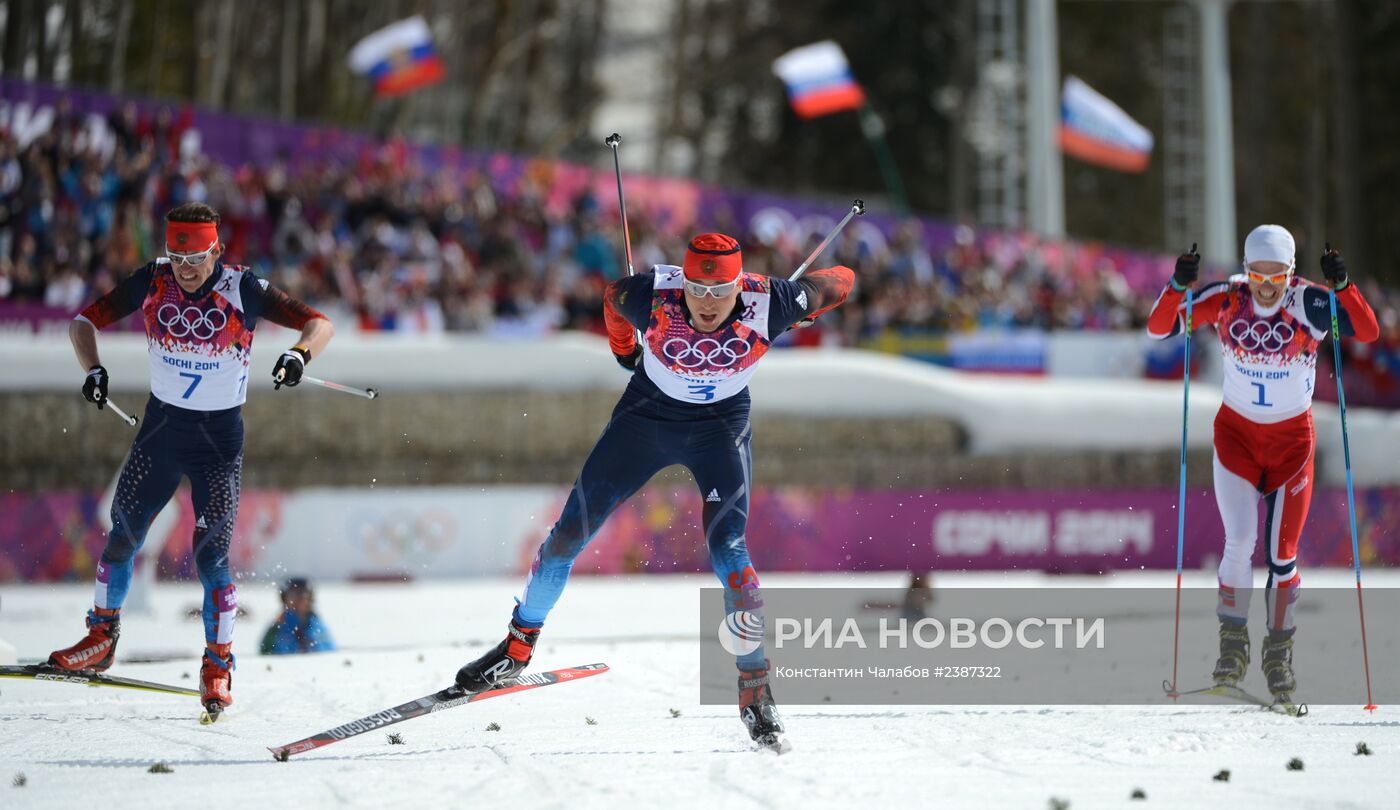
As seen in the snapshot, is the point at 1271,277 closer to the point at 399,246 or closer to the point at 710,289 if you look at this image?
the point at 710,289

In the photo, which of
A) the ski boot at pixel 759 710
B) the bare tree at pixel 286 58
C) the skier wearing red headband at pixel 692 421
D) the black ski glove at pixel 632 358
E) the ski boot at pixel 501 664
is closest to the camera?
the ski boot at pixel 759 710

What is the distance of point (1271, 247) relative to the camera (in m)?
7.55

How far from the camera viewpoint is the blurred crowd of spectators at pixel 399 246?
54.2 ft

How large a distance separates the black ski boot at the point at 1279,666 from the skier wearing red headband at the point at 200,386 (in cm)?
500

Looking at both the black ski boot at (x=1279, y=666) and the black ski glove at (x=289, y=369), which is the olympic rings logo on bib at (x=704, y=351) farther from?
the black ski boot at (x=1279, y=666)

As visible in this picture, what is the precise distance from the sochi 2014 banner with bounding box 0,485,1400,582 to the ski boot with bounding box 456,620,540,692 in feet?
27.7

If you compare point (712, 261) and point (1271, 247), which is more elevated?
point (1271, 247)

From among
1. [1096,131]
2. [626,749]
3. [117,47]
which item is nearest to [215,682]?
[626,749]

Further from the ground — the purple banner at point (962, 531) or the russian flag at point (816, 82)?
the russian flag at point (816, 82)

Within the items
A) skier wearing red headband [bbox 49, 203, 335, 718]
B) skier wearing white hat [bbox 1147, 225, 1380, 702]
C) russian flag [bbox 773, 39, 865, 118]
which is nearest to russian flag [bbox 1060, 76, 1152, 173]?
russian flag [bbox 773, 39, 865, 118]

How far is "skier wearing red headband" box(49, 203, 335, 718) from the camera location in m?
7.31

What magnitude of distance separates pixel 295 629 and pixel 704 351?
4.98m

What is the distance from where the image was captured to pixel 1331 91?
130 ft

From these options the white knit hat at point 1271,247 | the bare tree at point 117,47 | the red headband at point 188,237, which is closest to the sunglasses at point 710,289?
the red headband at point 188,237
